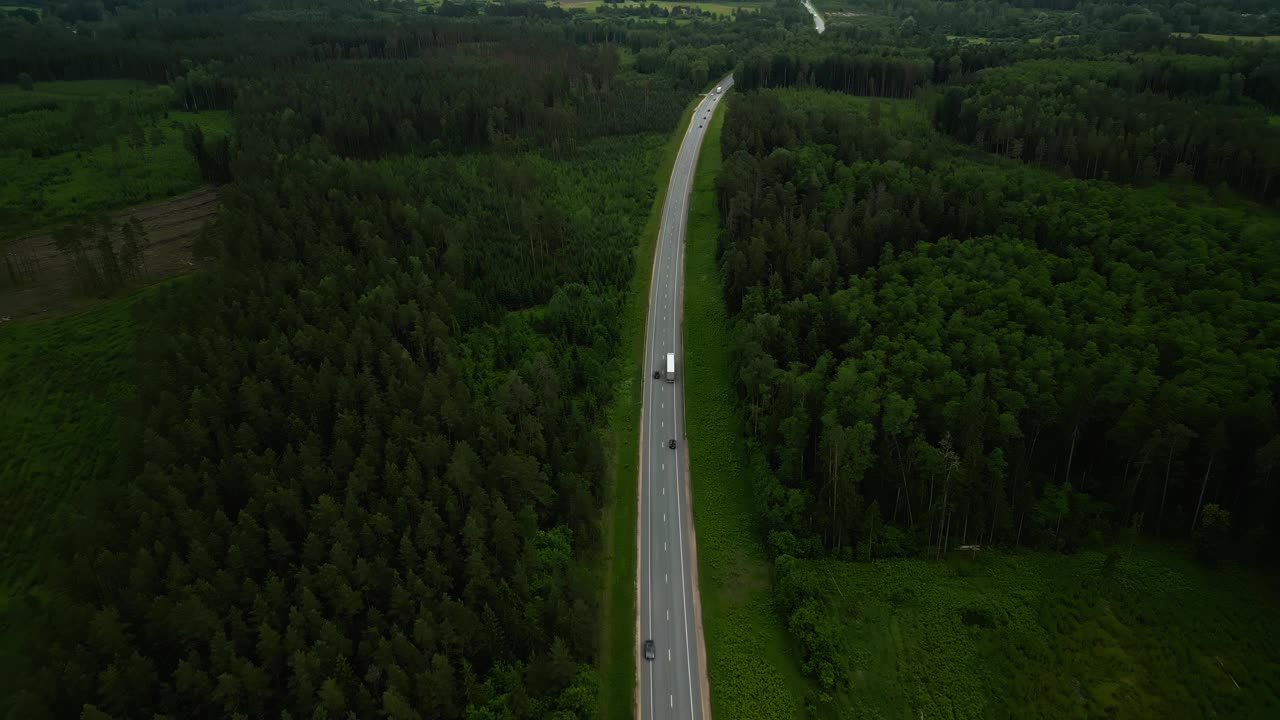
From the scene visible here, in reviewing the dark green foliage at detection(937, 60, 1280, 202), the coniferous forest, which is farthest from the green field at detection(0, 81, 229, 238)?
the dark green foliage at detection(937, 60, 1280, 202)

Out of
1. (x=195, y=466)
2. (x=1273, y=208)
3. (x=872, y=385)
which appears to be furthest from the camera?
(x=1273, y=208)

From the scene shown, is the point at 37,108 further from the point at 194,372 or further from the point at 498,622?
the point at 498,622

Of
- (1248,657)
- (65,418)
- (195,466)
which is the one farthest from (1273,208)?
(65,418)

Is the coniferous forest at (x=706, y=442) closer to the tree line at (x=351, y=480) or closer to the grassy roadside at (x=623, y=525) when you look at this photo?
the tree line at (x=351, y=480)

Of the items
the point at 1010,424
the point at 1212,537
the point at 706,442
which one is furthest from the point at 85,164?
the point at 1212,537

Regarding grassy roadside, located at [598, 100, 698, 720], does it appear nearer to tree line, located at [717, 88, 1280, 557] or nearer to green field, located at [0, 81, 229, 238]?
tree line, located at [717, 88, 1280, 557]
